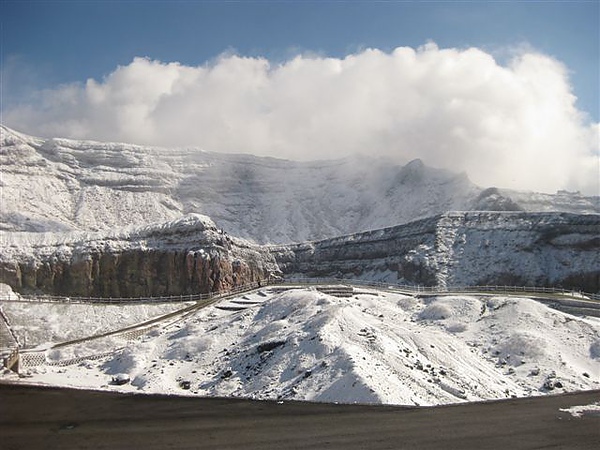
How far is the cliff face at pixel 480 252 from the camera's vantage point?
77625 millimetres

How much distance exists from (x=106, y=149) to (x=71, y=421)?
453ft

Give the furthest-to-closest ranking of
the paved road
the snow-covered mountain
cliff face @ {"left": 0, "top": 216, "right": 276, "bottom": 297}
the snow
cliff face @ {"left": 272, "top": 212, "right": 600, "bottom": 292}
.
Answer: the snow-covered mountain → cliff face @ {"left": 272, "top": 212, "right": 600, "bottom": 292} → cliff face @ {"left": 0, "top": 216, "right": 276, "bottom": 297} → the snow → the paved road

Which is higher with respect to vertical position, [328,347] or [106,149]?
[106,149]

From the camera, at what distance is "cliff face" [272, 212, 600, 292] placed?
77.6m

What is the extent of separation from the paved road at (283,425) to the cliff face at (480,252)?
47.5 m

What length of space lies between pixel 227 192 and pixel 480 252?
7913 centimetres

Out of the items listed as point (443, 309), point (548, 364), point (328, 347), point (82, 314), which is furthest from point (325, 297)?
point (82, 314)

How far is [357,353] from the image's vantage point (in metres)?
35.2

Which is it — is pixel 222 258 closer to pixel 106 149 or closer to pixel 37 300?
pixel 37 300

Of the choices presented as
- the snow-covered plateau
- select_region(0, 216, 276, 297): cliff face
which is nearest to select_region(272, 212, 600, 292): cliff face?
the snow-covered plateau

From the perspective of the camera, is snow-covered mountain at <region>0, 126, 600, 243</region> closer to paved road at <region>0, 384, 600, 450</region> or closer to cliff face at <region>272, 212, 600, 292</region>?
cliff face at <region>272, 212, 600, 292</region>

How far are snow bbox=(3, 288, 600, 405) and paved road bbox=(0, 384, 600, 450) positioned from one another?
2630 millimetres

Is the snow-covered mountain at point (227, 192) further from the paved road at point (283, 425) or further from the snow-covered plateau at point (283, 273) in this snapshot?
the paved road at point (283, 425)

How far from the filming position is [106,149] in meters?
→ 157
